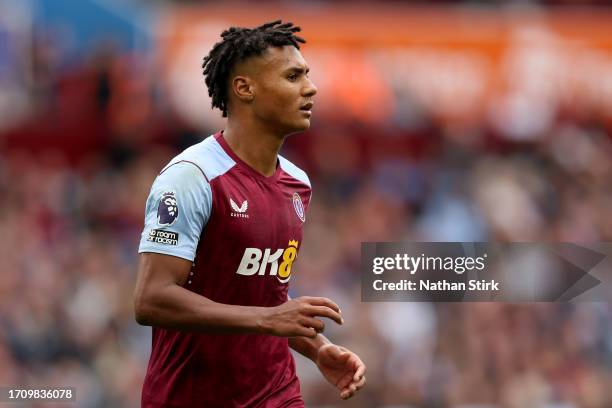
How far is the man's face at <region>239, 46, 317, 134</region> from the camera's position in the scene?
6168mm

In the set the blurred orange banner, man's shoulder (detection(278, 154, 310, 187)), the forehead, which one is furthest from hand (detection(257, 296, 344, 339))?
the blurred orange banner

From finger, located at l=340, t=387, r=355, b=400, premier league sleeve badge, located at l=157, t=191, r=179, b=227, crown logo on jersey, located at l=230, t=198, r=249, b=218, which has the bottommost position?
finger, located at l=340, t=387, r=355, b=400

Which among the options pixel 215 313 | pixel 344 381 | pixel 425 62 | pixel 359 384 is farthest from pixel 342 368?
pixel 425 62

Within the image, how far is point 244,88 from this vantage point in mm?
6215

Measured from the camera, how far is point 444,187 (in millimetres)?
15391

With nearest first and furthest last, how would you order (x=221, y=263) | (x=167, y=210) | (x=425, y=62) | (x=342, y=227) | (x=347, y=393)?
(x=167, y=210) < (x=221, y=263) < (x=347, y=393) < (x=342, y=227) < (x=425, y=62)

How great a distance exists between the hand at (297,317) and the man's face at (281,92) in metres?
1.00

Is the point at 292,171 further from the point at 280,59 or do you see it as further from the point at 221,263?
the point at 221,263

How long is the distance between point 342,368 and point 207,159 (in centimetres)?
122

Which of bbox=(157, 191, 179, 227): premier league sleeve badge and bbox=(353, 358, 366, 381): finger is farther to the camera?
bbox=(353, 358, 366, 381): finger

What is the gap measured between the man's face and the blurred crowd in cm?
607

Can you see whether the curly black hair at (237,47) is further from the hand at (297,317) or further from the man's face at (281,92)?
the hand at (297,317)

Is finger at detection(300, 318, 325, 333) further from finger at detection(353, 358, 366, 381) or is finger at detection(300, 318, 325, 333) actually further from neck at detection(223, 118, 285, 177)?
neck at detection(223, 118, 285, 177)

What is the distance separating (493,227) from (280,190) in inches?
325
